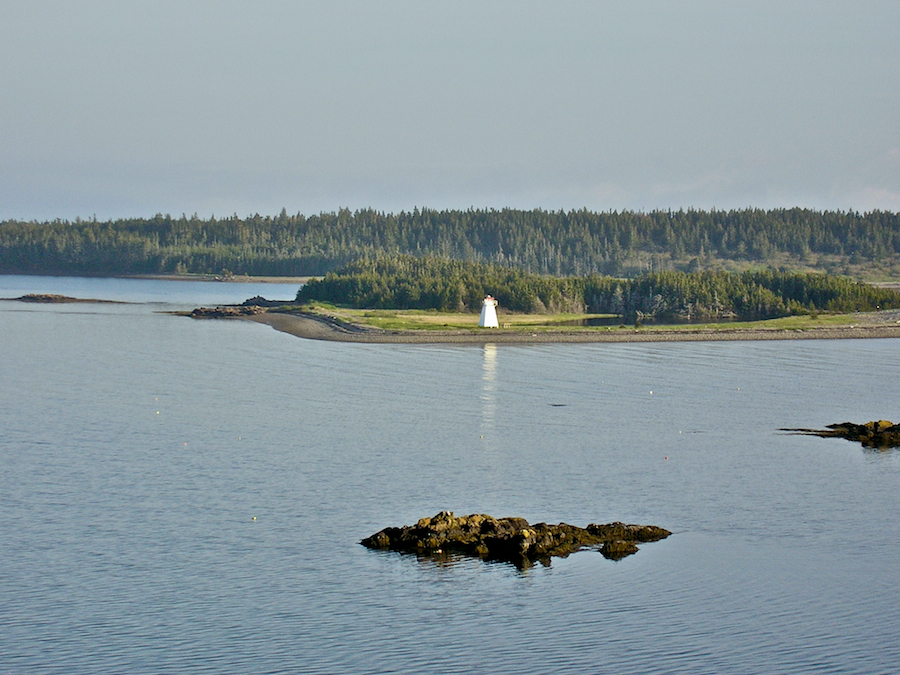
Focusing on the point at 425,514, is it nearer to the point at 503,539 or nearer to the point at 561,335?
the point at 503,539

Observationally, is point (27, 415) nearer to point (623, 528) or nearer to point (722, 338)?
point (623, 528)

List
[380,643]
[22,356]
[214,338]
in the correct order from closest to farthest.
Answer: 1. [380,643]
2. [22,356]
3. [214,338]

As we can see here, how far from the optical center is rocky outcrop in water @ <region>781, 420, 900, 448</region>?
150 feet

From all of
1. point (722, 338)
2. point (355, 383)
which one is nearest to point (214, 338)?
point (355, 383)

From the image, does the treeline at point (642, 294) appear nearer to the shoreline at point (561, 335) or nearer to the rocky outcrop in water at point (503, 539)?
the shoreline at point (561, 335)

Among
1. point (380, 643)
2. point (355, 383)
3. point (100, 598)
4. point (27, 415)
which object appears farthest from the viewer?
point (355, 383)

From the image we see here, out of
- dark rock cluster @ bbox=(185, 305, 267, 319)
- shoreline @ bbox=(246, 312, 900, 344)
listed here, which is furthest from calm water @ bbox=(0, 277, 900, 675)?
dark rock cluster @ bbox=(185, 305, 267, 319)

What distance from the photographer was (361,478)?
37.2 metres

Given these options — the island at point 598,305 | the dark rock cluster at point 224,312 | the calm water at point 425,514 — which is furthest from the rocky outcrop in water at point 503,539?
the dark rock cluster at point 224,312

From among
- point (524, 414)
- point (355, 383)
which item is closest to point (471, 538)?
point (524, 414)

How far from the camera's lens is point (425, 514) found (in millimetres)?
32219

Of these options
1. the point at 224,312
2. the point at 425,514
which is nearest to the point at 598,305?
the point at 224,312

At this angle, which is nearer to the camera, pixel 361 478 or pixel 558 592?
pixel 558 592

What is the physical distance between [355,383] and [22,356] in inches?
1052
